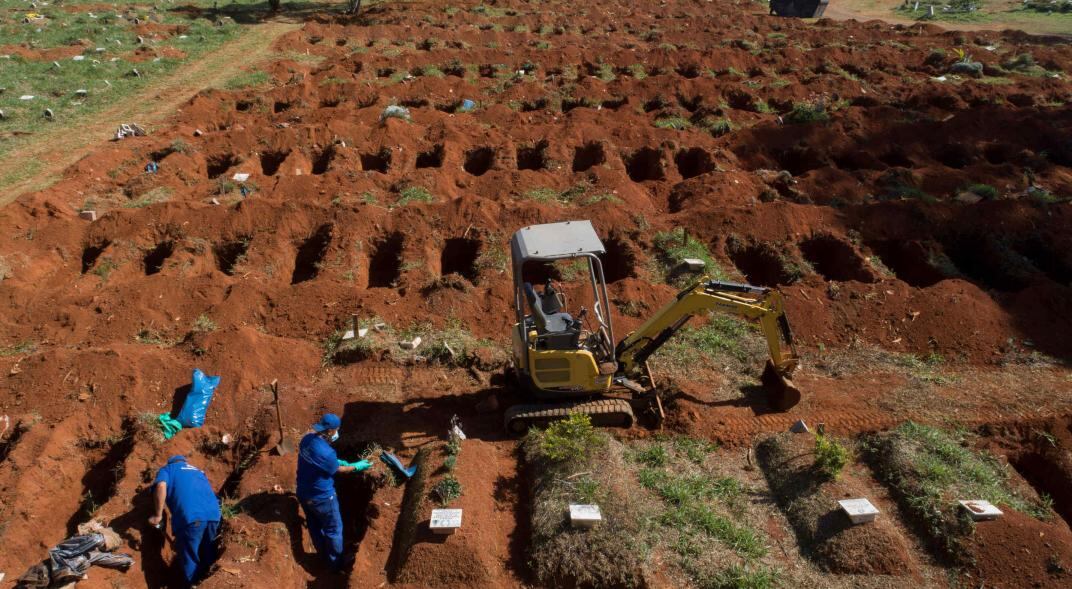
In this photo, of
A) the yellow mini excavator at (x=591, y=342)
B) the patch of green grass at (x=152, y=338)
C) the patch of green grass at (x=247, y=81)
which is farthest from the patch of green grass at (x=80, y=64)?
the yellow mini excavator at (x=591, y=342)

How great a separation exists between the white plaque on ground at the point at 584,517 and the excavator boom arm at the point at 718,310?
223 cm

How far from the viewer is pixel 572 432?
7.60 metres

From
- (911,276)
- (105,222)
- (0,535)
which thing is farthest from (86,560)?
(911,276)

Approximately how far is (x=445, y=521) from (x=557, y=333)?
2541mm

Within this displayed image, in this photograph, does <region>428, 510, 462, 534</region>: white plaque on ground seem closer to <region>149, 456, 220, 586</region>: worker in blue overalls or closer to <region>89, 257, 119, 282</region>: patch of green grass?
<region>149, 456, 220, 586</region>: worker in blue overalls

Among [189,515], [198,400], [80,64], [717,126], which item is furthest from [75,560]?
[80,64]

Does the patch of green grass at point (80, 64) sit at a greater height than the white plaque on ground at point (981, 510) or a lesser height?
lesser

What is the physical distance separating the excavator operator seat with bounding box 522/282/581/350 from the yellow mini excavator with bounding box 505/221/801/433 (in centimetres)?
1

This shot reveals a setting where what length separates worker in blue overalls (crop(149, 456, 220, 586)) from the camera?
654 centimetres

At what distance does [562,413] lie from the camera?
8.15 m

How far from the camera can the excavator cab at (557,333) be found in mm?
7488

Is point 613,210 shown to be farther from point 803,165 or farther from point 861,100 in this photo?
point 861,100

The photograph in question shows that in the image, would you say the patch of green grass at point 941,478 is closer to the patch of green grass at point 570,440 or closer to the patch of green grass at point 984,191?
the patch of green grass at point 570,440

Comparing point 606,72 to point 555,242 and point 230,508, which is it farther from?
point 230,508
